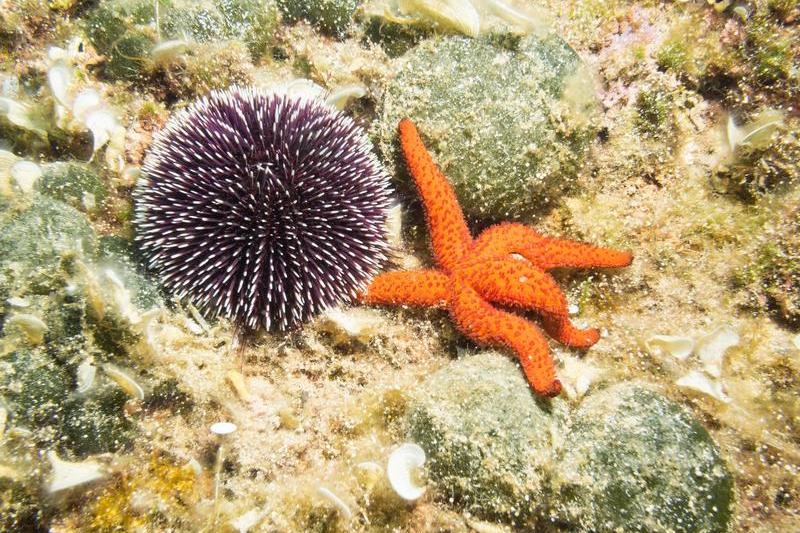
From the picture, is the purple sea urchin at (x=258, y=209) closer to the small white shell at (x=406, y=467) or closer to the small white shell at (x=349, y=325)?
the small white shell at (x=349, y=325)

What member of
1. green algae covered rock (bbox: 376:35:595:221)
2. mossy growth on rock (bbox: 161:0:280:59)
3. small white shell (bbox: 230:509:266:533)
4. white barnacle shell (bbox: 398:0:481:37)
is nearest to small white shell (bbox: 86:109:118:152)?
mossy growth on rock (bbox: 161:0:280:59)

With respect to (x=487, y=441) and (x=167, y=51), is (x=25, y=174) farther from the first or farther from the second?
(x=487, y=441)

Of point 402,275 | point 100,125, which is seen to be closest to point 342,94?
point 402,275

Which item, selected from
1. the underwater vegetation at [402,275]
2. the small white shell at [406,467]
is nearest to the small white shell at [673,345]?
the underwater vegetation at [402,275]

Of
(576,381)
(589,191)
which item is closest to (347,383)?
(576,381)

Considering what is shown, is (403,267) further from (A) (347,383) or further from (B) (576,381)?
(B) (576,381)

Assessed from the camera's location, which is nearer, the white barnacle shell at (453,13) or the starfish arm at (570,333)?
the starfish arm at (570,333)

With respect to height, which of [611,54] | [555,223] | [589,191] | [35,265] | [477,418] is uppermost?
[611,54]

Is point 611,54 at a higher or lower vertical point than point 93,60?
higher
